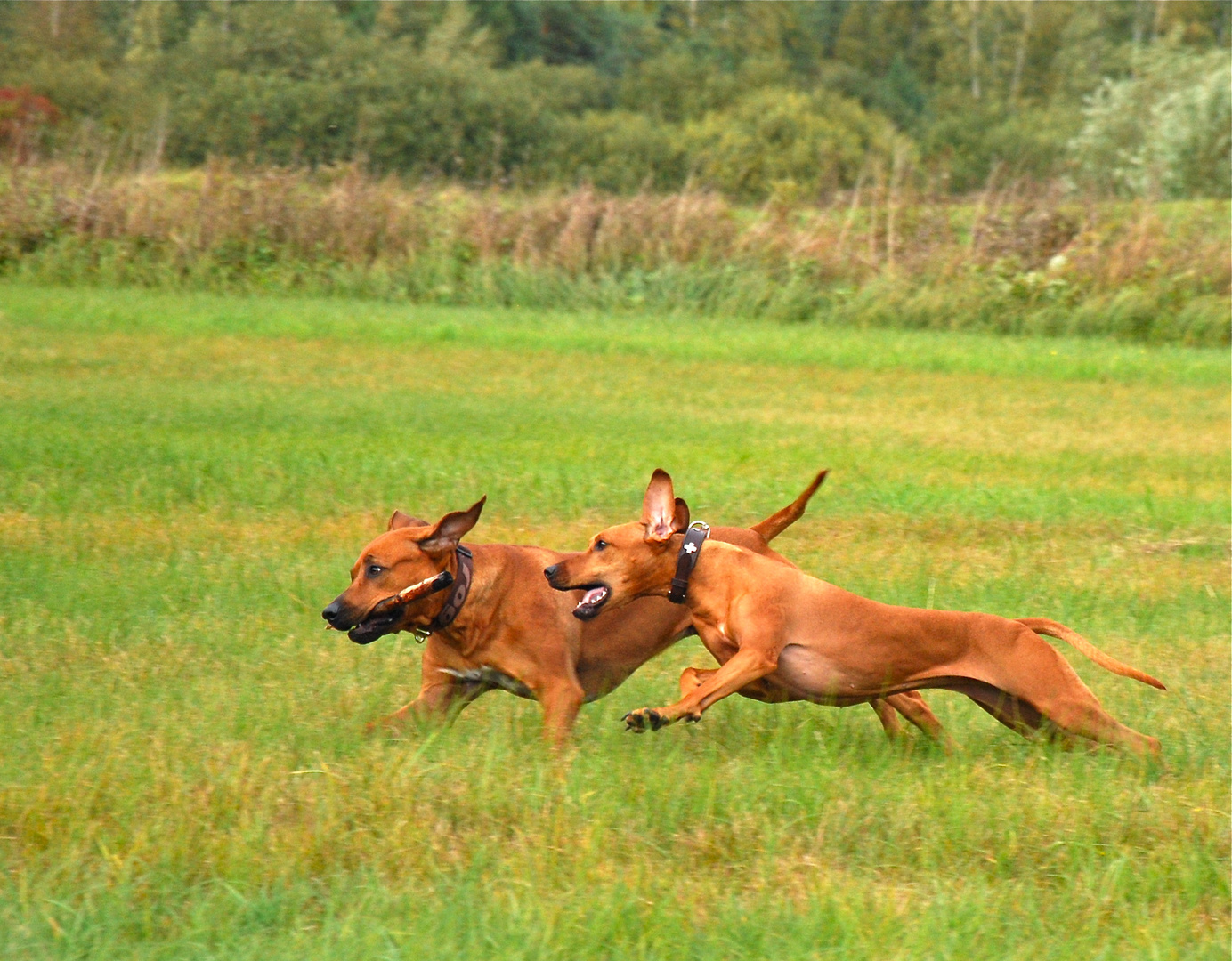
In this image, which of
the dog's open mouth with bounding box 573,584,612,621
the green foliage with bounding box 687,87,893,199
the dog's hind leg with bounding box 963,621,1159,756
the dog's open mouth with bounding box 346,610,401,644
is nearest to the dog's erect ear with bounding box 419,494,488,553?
the dog's open mouth with bounding box 346,610,401,644

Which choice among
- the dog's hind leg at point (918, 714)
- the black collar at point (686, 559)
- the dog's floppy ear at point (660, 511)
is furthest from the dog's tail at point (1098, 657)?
the dog's floppy ear at point (660, 511)

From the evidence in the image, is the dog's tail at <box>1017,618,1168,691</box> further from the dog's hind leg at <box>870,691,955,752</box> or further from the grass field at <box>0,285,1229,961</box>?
the dog's hind leg at <box>870,691,955,752</box>

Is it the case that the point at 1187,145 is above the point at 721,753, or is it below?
above

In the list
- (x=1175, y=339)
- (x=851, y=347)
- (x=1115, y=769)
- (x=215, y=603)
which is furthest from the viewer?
(x=1175, y=339)

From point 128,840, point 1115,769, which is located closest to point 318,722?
point 128,840

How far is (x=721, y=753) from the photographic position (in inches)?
209

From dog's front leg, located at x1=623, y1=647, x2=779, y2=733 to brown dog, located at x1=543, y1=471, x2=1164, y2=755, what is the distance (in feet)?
0.28

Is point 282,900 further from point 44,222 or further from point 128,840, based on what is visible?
point 44,222

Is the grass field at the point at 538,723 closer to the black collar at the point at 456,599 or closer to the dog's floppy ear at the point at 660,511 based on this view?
the black collar at the point at 456,599

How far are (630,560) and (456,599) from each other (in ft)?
2.01

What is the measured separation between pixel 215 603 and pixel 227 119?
3960 cm

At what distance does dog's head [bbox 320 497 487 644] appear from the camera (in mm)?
5254

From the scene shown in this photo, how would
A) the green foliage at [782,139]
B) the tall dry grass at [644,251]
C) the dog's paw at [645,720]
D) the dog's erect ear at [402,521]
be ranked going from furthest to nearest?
the green foliage at [782,139] < the tall dry grass at [644,251] < the dog's erect ear at [402,521] < the dog's paw at [645,720]

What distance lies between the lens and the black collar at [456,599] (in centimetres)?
534
